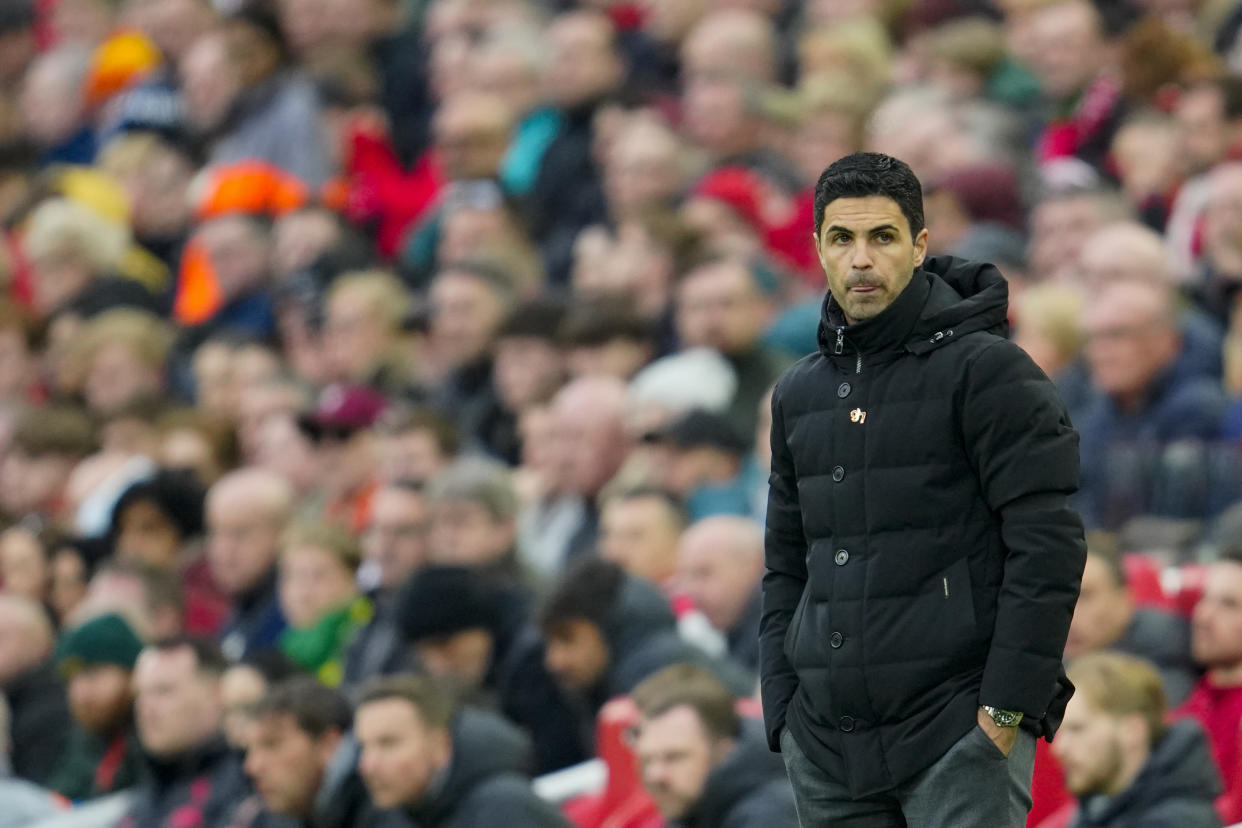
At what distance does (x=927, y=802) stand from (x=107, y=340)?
850 cm

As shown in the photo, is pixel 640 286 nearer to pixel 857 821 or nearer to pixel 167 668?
pixel 167 668

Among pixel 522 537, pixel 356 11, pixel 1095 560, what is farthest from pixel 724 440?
pixel 356 11

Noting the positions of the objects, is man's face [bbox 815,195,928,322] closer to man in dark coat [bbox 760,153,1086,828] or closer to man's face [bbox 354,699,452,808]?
man in dark coat [bbox 760,153,1086,828]

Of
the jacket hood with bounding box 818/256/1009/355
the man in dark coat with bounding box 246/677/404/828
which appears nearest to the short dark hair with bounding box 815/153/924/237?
the jacket hood with bounding box 818/256/1009/355

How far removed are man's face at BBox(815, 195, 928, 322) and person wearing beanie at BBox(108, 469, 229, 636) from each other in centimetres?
643

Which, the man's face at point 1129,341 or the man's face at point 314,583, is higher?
the man's face at point 1129,341

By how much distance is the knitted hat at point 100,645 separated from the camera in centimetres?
808

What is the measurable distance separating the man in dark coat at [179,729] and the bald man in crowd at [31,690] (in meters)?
0.77

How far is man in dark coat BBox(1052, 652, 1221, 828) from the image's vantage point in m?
5.14

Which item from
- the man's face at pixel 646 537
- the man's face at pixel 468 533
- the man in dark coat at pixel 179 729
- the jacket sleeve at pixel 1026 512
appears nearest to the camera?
the jacket sleeve at pixel 1026 512

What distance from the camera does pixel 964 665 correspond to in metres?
3.25

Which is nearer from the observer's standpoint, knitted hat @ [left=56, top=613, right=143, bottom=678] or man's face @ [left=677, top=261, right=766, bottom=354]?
knitted hat @ [left=56, top=613, right=143, bottom=678]

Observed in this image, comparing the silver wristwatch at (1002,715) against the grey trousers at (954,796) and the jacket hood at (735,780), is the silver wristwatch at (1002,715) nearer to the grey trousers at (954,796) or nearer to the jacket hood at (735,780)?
the grey trousers at (954,796)

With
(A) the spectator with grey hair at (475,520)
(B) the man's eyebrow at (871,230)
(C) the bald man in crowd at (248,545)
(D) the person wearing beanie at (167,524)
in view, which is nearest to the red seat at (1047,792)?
(B) the man's eyebrow at (871,230)
